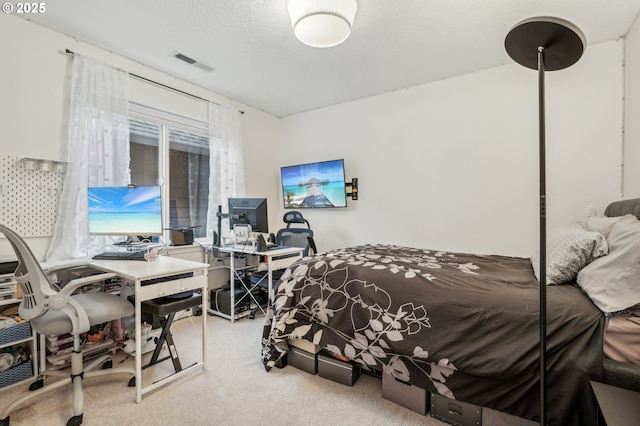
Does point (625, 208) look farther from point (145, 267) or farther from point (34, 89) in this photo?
point (34, 89)

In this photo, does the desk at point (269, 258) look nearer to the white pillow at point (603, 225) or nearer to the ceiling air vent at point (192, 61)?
the ceiling air vent at point (192, 61)

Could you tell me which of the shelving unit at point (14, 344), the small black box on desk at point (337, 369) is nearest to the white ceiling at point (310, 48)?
the shelving unit at point (14, 344)

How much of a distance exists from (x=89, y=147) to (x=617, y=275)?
373 cm

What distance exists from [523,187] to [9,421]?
417 centimetres

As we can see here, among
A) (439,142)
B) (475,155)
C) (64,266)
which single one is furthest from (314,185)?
(64,266)

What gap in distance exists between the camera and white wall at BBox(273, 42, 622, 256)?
8.63 ft

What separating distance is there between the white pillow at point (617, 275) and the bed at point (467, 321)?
0.01 m

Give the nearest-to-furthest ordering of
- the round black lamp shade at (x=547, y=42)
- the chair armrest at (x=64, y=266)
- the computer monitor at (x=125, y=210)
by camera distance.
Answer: the round black lamp shade at (x=547, y=42)
the chair armrest at (x=64, y=266)
the computer monitor at (x=125, y=210)

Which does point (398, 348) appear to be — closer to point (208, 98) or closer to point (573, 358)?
point (573, 358)

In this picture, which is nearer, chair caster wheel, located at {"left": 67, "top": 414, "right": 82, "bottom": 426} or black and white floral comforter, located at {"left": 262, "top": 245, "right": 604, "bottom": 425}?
black and white floral comforter, located at {"left": 262, "top": 245, "right": 604, "bottom": 425}

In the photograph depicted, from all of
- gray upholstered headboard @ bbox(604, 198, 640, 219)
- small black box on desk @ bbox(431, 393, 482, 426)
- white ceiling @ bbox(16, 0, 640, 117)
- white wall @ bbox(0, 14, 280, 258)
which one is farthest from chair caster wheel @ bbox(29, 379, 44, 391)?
gray upholstered headboard @ bbox(604, 198, 640, 219)

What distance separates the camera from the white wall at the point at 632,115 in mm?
2254

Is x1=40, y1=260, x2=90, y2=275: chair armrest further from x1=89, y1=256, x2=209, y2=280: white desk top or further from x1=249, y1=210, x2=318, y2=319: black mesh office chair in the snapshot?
x1=249, y1=210, x2=318, y2=319: black mesh office chair

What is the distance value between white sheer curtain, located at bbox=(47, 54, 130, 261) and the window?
0.99 ft
